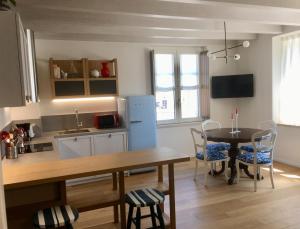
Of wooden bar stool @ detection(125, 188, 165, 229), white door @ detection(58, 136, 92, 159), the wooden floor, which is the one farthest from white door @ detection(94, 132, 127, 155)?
wooden bar stool @ detection(125, 188, 165, 229)

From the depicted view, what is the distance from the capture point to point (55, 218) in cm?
192

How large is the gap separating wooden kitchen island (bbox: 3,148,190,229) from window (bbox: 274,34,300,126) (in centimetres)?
341

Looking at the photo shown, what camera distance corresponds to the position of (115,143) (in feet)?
15.4

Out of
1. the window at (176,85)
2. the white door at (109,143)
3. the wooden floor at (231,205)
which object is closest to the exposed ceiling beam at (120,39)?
the window at (176,85)

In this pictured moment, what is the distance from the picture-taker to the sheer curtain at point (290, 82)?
190 inches

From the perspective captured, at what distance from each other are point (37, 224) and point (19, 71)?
43.7 inches

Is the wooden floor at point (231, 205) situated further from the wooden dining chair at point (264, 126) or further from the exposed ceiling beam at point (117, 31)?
the exposed ceiling beam at point (117, 31)

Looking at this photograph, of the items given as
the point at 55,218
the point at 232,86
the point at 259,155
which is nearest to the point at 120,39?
the point at 232,86

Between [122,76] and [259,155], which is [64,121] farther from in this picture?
[259,155]

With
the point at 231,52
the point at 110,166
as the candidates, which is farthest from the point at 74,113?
the point at 231,52

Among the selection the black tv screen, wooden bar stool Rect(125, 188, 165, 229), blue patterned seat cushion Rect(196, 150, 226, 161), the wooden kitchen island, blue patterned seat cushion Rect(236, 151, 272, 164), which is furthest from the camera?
the black tv screen

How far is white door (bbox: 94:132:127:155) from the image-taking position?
4570 millimetres

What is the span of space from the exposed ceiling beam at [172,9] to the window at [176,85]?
2090 mm

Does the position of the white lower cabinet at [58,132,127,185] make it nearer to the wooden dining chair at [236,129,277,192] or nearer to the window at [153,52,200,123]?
the window at [153,52,200,123]
